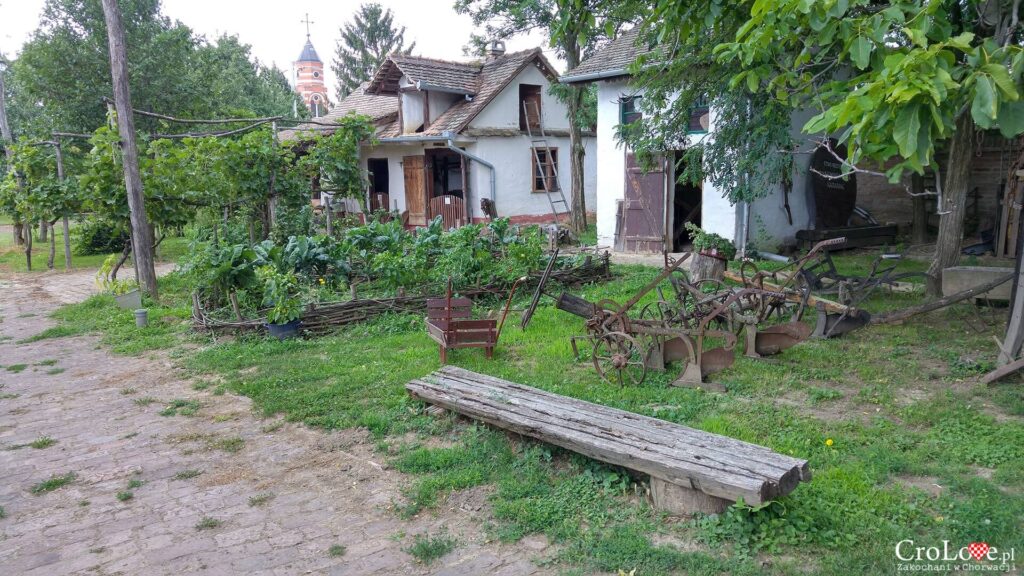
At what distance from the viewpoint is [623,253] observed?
600 inches

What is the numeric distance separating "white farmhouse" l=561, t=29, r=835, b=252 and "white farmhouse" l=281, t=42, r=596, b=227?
4.63 metres

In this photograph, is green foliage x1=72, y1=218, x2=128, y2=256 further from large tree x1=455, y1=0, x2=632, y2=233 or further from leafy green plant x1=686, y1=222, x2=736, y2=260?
leafy green plant x1=686, y1=222, x2=736, y2=260

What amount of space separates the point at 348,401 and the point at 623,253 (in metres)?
9.91

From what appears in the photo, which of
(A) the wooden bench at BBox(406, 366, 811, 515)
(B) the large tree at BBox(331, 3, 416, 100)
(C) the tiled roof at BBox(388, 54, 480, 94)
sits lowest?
Result: (A) the wooden bench at BBox(406, 366, 811, 515)

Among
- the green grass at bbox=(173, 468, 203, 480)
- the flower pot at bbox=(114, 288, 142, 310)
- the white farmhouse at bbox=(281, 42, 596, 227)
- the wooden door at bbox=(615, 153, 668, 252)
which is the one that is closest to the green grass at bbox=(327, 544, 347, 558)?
the green grass at bbox=(173, 468, 203, 480)

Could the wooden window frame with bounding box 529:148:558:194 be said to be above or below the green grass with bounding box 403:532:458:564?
above

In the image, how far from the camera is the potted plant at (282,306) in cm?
844

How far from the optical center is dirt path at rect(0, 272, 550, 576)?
153 inches

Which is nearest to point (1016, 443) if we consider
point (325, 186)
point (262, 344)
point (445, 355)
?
point (445, 355)

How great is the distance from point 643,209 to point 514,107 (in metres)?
7.12

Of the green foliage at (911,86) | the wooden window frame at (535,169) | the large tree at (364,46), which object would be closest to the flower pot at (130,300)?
the green foliage at (911,86)

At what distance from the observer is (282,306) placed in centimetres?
842

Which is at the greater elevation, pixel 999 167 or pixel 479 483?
pixel 999 167

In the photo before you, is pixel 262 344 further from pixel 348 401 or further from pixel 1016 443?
pixel 1016 443
